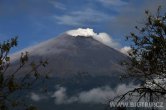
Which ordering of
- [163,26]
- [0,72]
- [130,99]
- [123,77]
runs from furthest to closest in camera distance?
[123,77]
[163,26]
[130,99]
[0,72]

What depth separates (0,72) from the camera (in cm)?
1066

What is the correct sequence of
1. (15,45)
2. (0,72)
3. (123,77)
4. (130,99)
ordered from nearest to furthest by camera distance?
(0,72)
(15,45)
(130,99)
(123,77)

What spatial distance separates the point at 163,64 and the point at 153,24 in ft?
6.33

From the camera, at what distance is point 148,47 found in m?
16.8

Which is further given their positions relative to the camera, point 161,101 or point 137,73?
point 137,73

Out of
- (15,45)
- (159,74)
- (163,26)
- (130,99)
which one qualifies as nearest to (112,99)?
(130,99)

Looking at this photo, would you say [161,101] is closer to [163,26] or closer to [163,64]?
[163,64]

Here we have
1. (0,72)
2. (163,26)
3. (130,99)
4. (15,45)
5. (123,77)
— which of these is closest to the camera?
(0,72)

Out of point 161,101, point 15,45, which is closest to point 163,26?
point 161,101

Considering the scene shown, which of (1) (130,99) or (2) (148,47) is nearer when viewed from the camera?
(1) (130,99)

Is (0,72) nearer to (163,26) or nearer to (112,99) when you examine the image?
(112,99)

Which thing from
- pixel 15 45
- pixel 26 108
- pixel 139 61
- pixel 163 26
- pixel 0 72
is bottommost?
pixel 26 108

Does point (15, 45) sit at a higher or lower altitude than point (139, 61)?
lower

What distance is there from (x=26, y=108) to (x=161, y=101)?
6.58 metres
